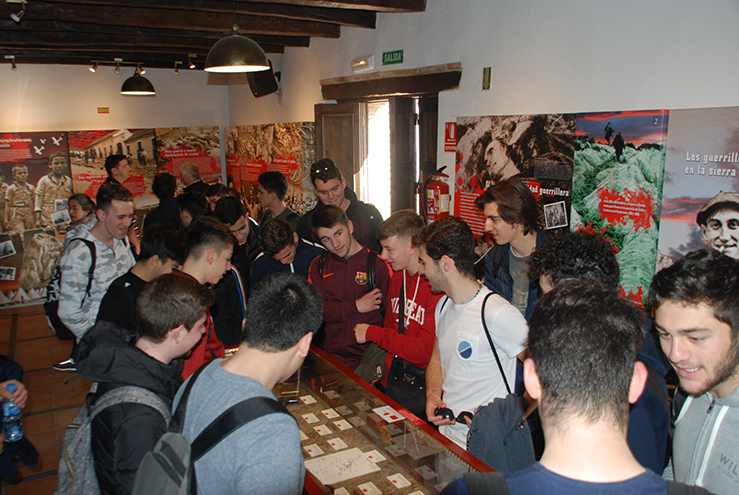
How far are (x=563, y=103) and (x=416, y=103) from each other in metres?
2.32

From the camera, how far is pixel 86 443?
5.94ft

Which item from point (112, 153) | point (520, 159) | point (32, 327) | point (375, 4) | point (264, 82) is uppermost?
point (375, 4)

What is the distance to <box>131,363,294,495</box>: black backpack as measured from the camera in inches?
55.4

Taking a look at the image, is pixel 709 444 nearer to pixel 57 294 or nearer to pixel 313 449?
pixel 313 449

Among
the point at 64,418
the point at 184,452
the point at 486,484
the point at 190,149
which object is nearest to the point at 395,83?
the point at 64,418

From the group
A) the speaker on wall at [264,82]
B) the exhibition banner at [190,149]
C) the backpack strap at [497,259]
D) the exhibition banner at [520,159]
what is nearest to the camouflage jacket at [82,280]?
the backpack strap at [497,259]

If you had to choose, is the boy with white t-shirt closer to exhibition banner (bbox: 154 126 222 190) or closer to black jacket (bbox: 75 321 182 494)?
black jacket (bbox: 75 321 182 494)

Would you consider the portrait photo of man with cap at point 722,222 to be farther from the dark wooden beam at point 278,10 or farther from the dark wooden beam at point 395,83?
the dark wooden beam at point 278,10

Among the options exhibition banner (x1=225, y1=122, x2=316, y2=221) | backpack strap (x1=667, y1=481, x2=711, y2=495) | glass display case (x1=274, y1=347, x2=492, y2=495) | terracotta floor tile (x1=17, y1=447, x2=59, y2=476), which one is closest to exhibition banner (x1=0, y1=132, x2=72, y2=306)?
exhibition banner (x1=225, y1=122, x2=316, y2=221)

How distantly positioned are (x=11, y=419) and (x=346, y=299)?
6.28 feet

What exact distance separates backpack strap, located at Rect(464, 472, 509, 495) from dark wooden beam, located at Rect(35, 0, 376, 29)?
209 inches

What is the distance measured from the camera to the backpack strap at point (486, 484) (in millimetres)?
1042

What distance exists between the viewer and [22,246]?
8531 millimetres

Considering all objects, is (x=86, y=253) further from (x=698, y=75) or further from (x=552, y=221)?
(x=698, y=75)
